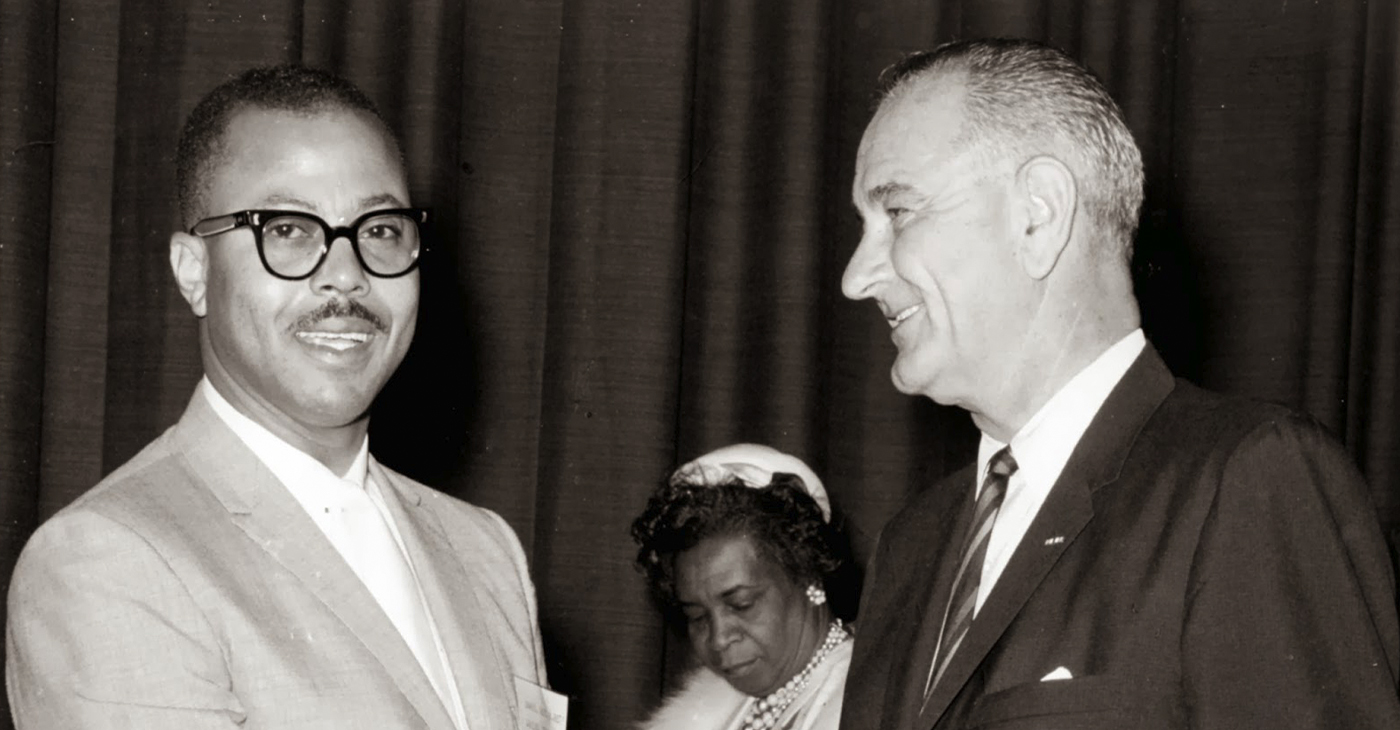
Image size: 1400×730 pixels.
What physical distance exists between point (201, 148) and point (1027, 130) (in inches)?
36.8

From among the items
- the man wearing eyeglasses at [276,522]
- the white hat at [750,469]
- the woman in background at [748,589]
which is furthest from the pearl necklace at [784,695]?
the man wearing eyeglasses at [276,522]

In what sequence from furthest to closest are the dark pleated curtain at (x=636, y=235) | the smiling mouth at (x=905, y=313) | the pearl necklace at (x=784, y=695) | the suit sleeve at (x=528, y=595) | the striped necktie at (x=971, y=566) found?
the dark pleated curtain at (x=636, y=235)
the pearl necklace at (x=784, y=695)
the suit sleeve at (x=528, y=595)
the smiling mouth at (x=905, y=313)
the striped necktie at (x=971, y=566)

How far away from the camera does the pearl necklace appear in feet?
9.06

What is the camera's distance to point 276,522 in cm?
171

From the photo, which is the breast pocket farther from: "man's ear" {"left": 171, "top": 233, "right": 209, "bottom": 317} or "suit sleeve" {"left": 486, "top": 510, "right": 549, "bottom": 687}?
"man's ear" {"left": 171, "top": 233, "right": 209, "bottom": 317}

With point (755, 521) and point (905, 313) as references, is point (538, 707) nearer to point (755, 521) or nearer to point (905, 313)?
point (905, 313)

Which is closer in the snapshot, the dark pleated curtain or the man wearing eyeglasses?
the man wearing eyeglasses

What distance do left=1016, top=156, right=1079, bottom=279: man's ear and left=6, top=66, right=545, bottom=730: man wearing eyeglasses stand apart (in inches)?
26.9

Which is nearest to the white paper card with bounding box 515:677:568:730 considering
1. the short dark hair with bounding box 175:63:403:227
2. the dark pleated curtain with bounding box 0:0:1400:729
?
the short dark hair with bounding box 175:63:403:227

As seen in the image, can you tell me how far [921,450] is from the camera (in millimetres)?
3518

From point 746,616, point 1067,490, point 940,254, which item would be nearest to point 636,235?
point 746,616

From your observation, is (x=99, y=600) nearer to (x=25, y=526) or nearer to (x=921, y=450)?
(x=25, y=526)

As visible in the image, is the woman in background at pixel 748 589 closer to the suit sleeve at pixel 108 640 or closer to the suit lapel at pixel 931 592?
the suit lapel at pixel 931 592

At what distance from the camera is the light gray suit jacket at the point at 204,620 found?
1.53m
